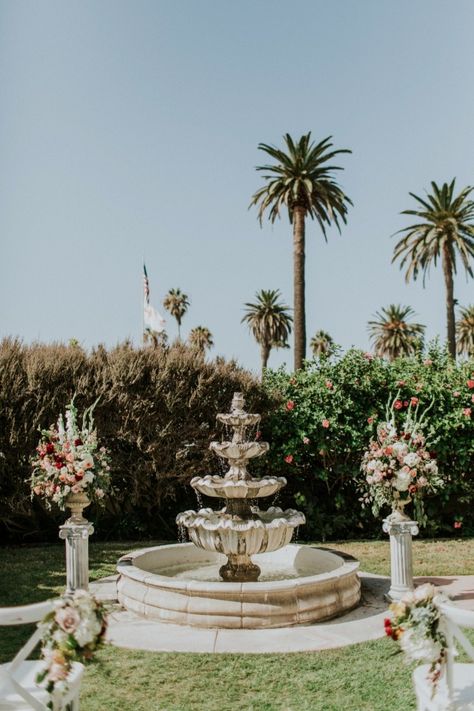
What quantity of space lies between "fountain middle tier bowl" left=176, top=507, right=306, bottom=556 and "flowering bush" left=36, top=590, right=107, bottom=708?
3754mm

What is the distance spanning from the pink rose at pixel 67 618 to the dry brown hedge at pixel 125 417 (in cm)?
891

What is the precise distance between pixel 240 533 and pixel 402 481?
2139 mm

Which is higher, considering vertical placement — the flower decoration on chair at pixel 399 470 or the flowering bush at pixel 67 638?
the flower decoration on chair at pixel 399 470

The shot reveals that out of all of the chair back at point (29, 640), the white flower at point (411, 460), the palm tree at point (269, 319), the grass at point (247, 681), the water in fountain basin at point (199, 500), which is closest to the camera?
the chair back at point (29, 640)

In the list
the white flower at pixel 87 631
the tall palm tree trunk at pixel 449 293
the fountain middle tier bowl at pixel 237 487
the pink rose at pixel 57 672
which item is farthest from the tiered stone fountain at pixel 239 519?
the tall palm tree trunk at pixel 449 293

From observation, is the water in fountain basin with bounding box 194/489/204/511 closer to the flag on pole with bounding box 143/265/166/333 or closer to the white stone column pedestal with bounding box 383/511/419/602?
the white stone column pedestal with bounding box 383/511/419/602

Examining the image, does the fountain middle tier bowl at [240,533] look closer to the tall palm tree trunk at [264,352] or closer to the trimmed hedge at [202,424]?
the trimmed hedge at [202,424]

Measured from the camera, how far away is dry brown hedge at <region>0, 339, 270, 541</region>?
1244cm

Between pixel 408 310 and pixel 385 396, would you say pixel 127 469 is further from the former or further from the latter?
pixel 408 310

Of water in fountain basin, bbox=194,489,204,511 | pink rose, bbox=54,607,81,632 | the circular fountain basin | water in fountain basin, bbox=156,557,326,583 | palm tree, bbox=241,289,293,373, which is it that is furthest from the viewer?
palm tree, bbox=241,289,293,373

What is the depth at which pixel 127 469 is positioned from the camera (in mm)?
12836

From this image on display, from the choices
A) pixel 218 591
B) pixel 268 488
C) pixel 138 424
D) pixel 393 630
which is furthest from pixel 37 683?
pixel 138 424

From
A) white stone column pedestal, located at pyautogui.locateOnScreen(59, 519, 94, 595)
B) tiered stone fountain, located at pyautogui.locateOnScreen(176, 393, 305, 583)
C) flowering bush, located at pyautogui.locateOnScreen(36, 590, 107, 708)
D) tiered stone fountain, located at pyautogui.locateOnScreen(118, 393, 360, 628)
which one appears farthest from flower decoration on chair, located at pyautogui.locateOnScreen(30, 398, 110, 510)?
flowering bush, located at pyautogui.locateOnScreen(36, 590, 107, 708)

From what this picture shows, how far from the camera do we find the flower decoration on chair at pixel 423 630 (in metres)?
3.78
